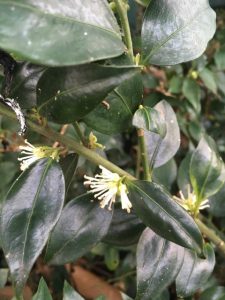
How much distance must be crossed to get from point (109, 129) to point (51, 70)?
0.16 meters

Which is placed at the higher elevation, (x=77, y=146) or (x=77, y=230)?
(x=77, y=146)

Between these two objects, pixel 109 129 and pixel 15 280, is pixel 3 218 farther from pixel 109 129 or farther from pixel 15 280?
pixel 109 129

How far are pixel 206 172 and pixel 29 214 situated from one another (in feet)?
1.22

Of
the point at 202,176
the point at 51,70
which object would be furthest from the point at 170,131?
the point at 51,70

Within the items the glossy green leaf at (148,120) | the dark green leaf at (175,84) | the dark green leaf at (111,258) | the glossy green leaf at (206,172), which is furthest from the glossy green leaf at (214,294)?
the dark green leaf at (175,84)

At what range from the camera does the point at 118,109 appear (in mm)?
748

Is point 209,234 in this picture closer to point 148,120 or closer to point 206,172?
point 206,172

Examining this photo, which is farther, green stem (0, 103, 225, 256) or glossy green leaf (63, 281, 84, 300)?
glossy green leaf (63, 281, 84, 300)

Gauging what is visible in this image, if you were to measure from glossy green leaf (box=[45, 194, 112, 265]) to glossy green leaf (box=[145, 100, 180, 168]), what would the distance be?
0.14 metres

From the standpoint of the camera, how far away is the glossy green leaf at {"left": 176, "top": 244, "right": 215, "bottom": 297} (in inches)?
35.6

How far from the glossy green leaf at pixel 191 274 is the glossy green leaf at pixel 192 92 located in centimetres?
57

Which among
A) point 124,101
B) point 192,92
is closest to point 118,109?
point 124,101

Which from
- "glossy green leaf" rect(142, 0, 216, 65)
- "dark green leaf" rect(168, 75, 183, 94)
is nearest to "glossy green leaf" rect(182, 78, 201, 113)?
"dark green leaf" rect(168, 75, 183, 94)

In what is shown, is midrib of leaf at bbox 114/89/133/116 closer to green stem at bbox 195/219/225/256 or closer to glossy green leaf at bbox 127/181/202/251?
glossy green leaf at bbox 127/181/202/251
